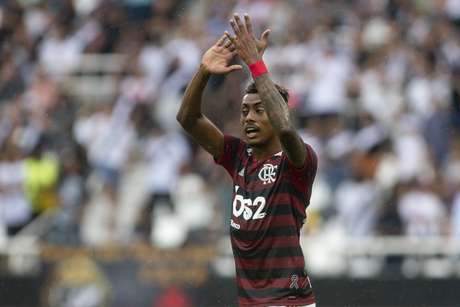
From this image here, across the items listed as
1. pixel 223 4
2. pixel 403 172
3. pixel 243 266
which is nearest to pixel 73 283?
pixel 403 172

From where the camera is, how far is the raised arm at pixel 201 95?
7047 mm

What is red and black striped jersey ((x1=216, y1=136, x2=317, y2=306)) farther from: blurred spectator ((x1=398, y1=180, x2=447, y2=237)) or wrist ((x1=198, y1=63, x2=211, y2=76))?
blurred spectator ((x1=398, y1=180, x2=447, y2=237))

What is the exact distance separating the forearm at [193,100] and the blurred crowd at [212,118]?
5366 mm

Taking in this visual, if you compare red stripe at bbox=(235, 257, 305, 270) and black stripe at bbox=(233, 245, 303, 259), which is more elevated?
black stripe at bbox=(233, 245, 303, 259)

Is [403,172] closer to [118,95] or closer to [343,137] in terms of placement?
[343,137]

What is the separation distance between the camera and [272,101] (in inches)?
262

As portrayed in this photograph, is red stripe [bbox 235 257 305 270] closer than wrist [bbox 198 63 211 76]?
Yes

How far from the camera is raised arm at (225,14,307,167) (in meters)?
6.61

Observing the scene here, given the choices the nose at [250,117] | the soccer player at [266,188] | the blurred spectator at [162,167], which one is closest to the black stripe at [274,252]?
the soccer player at [266,188]

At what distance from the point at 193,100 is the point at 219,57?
36cm

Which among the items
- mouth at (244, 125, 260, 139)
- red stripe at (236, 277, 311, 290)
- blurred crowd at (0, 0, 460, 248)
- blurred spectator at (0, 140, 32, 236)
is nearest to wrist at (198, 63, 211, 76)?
mouth at (244, 125, 260, 139)

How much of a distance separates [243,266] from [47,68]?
10004mm

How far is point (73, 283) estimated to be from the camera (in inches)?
514

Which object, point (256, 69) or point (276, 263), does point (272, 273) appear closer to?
point (276, 263)
